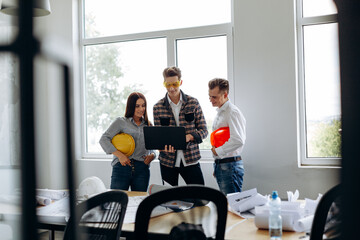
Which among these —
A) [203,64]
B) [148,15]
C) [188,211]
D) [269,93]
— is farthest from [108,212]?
[148,15]

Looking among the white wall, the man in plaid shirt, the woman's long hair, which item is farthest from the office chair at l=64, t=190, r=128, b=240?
the white wall

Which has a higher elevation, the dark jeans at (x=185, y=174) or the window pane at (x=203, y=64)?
the window pane at (x=203, y=64)

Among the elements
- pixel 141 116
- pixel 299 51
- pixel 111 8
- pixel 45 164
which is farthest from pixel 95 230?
pixel 111 8

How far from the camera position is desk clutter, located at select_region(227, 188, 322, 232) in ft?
5.66

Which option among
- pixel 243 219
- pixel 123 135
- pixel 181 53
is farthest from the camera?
pixel 181 53

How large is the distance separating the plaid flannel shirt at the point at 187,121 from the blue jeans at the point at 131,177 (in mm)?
217

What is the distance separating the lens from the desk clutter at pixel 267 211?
1.72m

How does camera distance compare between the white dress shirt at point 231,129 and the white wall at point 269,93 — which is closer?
the white dress shirt at point 231,129

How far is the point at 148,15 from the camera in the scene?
432 centimetres

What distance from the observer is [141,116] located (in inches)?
126

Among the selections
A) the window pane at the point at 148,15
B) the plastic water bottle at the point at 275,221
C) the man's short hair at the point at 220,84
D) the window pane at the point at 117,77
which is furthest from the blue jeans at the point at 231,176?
the window pane at the point at 148,15

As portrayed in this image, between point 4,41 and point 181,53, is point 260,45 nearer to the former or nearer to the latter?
point 181,53

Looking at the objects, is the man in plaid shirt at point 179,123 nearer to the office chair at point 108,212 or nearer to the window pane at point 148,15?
the window pane at point 148,15

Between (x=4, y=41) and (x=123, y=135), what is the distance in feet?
9.04
